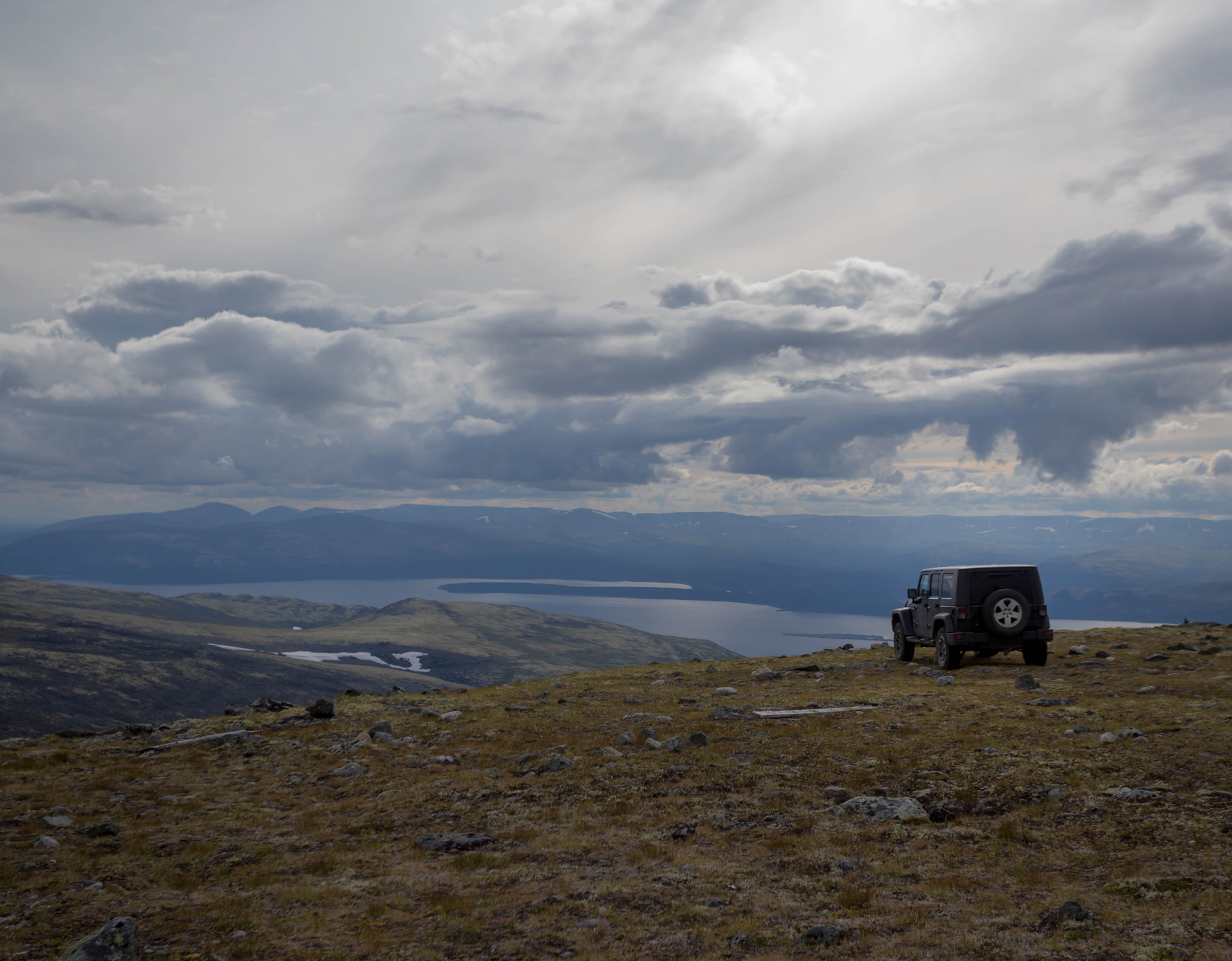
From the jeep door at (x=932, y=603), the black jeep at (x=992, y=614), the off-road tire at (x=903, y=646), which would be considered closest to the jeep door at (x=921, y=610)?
the jeep door at (x=932, y=603)

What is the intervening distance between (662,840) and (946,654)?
1794 cm

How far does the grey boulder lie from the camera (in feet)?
24.2

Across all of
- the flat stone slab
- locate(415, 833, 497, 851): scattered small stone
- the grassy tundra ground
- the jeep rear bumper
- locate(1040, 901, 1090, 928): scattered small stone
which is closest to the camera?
locate(1040, 901, 1090, 928): scattered small stone

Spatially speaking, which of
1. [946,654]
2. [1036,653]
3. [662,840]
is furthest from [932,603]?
[662,840]

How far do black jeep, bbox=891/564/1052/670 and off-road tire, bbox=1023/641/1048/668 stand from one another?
2cm

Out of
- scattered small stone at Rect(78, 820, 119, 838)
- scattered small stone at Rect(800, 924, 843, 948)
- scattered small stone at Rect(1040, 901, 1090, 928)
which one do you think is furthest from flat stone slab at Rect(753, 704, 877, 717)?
scattered small stone at Rect(78, 820, 119, 838)

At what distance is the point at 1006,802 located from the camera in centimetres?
1165

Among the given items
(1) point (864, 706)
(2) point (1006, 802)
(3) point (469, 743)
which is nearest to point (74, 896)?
(3) point (469, 743)

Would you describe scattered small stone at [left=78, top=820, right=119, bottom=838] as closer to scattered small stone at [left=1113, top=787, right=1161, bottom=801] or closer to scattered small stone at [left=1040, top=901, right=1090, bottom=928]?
scattered small stone at [left=1040, top=901, right=1090, bottom=928]

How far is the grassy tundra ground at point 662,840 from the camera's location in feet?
26.6

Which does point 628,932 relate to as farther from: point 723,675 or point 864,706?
point 723,675

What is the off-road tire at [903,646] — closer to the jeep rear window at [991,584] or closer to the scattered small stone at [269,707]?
the jeep rear window at [991,584]

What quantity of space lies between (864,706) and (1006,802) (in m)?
8.02

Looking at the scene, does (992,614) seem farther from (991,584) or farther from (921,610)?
(921,610)
